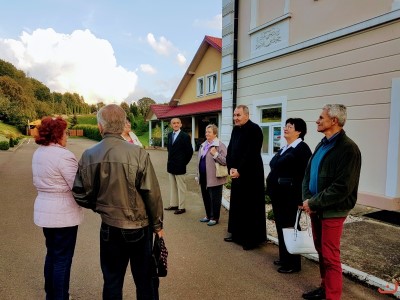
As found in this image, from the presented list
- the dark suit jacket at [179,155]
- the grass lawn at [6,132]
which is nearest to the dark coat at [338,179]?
the dark suit jacket at [179,155]

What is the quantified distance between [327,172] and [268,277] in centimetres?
164

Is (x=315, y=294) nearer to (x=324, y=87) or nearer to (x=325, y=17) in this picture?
(x=324, y=87)

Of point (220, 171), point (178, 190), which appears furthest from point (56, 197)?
point (178, 190)

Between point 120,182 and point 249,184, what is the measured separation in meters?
2.78

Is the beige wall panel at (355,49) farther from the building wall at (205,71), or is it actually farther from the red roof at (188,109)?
the building wall at (205,71)

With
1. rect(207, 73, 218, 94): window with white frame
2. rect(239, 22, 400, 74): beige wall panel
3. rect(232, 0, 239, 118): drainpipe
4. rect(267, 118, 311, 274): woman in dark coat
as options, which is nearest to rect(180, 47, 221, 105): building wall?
rect(207, 73, 218, 94): window with white frame

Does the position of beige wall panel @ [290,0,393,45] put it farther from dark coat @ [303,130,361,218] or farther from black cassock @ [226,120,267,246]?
dark coat @ [303,130,361,218]

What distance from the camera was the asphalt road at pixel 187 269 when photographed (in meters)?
3.46

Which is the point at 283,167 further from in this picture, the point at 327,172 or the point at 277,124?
the point at 277,124

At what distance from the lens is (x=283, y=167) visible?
393 cm

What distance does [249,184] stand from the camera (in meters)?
4.79

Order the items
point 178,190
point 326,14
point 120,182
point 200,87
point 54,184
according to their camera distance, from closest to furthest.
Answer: point 120,182
point 54,184
point 178,190
point 326,14
point 200,87

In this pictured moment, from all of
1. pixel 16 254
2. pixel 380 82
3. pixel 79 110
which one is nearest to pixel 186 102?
pixel 380 82

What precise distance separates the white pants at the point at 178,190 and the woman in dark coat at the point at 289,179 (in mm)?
3003
